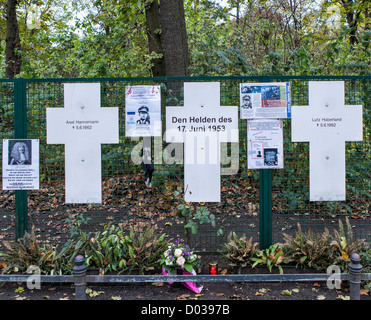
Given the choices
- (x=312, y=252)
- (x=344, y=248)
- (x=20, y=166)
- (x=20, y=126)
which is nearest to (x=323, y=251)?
(x=312, y=252)

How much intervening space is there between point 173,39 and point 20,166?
466 centimetres

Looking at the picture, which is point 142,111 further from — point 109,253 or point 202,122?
point 109,253

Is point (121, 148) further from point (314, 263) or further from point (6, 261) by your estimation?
point (314, 263)

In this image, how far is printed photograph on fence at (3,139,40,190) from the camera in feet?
16.1

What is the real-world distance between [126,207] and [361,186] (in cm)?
345

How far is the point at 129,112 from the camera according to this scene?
486 centimetres

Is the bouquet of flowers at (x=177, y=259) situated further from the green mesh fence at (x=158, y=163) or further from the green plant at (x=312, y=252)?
the green plant at (x=312, y=252)

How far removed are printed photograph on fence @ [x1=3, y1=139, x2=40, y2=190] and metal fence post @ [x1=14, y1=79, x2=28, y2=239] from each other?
10 centimetres

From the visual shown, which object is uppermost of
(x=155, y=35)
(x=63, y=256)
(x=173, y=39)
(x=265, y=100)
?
(x=155, y=35)

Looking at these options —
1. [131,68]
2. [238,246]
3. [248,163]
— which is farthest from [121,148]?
[131,68]

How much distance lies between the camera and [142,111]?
486cm

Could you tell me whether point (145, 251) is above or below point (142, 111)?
below

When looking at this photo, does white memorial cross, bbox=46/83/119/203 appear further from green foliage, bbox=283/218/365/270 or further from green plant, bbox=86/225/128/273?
green foliage, bbox=283/218/365/270

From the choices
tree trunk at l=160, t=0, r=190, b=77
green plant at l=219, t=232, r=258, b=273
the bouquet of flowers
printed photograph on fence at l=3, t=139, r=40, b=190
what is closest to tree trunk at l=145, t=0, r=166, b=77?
tree trunk at l=160, t=0, r=190, b=77
